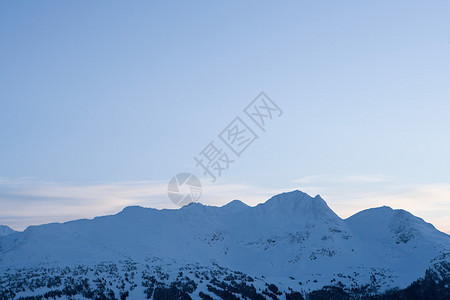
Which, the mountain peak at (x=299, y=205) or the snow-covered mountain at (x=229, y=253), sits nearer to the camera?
the snow-covered mountain at (x=229, y=253)

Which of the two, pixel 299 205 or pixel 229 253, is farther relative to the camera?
pixel 299 205

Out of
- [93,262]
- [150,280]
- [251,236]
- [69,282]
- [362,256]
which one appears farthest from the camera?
[251,236]

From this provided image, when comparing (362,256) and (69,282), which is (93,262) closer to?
(69,282)

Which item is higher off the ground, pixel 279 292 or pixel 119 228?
pixel 119 228

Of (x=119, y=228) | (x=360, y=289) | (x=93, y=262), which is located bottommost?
(x=360, y=289)

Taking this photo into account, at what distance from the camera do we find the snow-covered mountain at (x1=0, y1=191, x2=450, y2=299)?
233ft

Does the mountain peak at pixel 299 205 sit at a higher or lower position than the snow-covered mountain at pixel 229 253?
higher

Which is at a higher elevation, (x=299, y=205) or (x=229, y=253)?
(x=299, y=205)

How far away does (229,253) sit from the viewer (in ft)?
443

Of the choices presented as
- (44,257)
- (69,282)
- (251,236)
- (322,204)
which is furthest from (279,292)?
(322,204)

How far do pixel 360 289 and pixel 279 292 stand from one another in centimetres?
2362

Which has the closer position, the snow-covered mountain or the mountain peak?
the snow-covered mountain

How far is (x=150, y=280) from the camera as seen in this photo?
235 ft

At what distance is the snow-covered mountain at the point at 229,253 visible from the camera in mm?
71038
